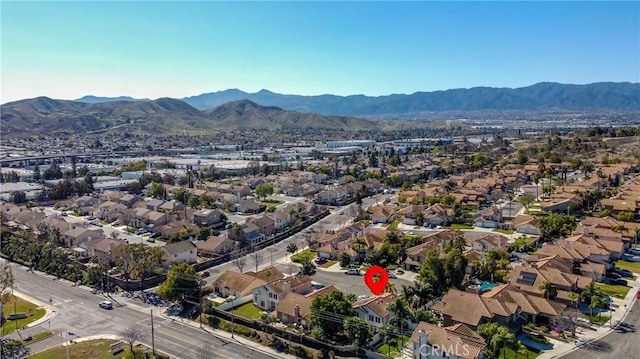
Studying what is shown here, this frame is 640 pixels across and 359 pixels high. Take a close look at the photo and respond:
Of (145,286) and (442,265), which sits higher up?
(442,265)

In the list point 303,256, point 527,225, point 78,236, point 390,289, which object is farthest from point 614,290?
point 78,236

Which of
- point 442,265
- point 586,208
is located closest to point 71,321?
point 442,265

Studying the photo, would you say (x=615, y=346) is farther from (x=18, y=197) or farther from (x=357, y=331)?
(x=18, y=197)

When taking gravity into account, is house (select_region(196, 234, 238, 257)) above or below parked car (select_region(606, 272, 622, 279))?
above

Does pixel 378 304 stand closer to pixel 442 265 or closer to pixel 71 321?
pixel 442 265

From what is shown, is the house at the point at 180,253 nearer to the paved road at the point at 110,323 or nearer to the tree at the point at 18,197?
the paved road at the point at 110,323

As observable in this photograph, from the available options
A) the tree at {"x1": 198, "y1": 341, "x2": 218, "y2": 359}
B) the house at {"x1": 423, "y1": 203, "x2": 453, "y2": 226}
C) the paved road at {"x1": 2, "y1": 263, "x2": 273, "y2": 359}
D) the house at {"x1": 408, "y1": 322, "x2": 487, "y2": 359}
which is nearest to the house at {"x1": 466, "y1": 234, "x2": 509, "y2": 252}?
the house at {"x1": 423, "y1": 203, "x2": 453, "y2": 226}

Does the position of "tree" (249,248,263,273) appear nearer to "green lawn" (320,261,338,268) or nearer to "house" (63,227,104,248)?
"green lawn" (320,261,338,268)
